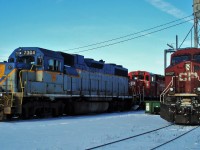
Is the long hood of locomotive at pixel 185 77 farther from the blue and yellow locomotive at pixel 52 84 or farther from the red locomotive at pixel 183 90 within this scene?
the blue and yellow locomotive at pixel 52 84

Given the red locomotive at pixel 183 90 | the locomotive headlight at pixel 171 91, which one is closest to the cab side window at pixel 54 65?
the red locomotive at pixel 183 90

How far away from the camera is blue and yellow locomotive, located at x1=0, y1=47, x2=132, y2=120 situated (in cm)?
1636

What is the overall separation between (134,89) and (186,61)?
13.8 metres

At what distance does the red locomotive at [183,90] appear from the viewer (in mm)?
13992

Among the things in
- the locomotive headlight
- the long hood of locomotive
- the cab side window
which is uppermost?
the cab side window

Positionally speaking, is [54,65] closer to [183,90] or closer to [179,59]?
[179,59]

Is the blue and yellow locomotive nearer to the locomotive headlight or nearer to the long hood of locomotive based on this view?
the long hood of locomotive

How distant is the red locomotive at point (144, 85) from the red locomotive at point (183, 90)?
12.5 metres

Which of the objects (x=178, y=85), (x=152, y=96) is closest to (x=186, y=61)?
(x=178, y=85)

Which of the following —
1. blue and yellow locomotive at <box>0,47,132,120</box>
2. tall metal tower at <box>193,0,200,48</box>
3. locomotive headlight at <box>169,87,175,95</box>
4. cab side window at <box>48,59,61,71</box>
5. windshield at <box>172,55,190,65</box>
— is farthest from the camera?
tall metal tower at <box>193,0,200,48</box>

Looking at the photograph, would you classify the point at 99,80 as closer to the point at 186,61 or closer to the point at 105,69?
the point at 105,69

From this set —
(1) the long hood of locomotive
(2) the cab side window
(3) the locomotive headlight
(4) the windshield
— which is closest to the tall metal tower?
(4) the windshield

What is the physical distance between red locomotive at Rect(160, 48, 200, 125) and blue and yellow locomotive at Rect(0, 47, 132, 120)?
634 cm

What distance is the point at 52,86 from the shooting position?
723 inches
